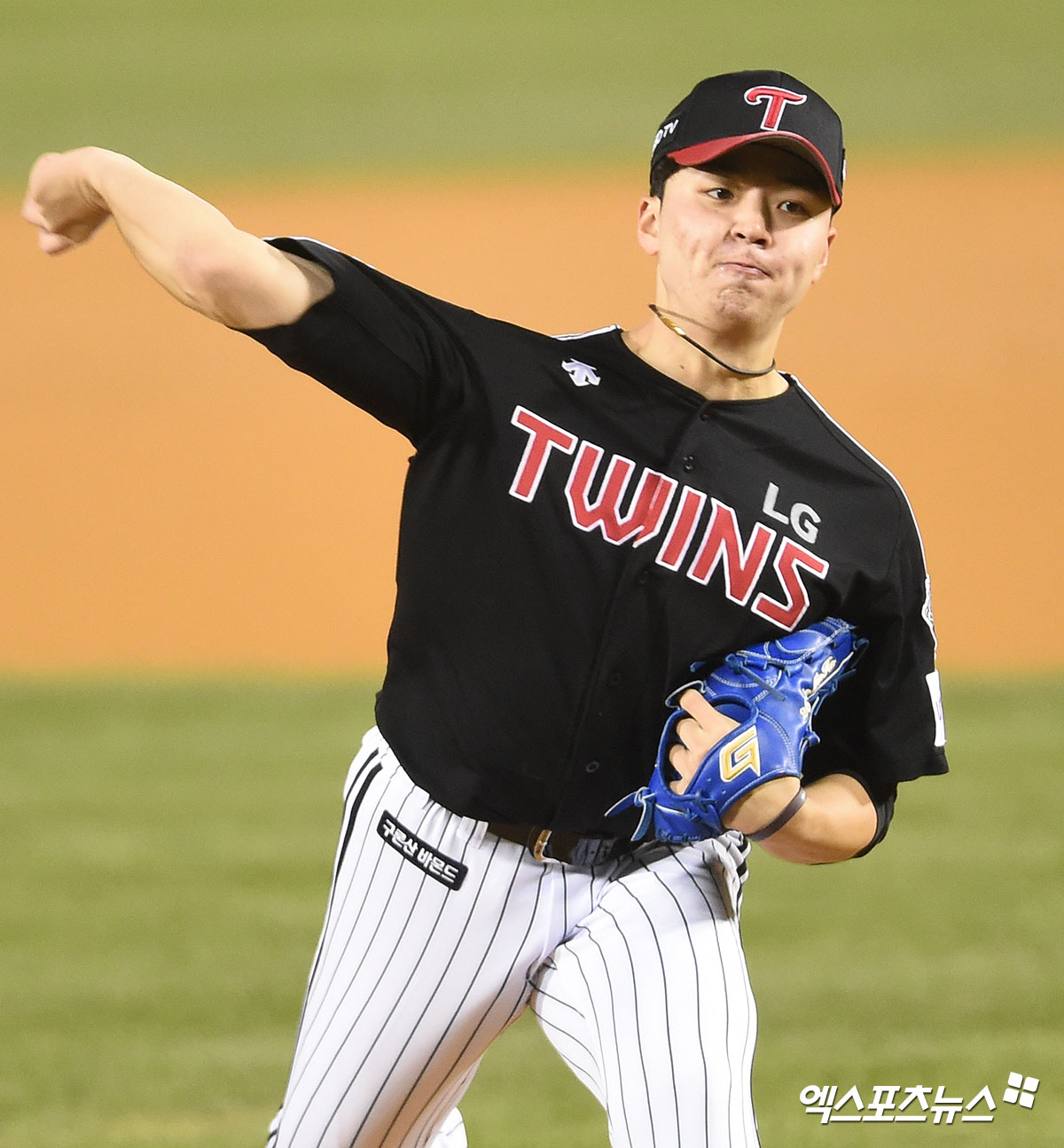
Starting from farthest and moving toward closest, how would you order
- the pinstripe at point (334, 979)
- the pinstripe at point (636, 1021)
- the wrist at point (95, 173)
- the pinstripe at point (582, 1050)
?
the pinstripe at point (334, 979) < the pinstripe at point (582, 1050) < the pinstripe at point (636, 1021) < the wrist at point (95, 173)

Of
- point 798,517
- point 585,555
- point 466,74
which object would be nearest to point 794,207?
point 798,517

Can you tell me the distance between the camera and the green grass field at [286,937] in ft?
13.7

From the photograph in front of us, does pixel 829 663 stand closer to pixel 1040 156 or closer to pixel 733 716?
pixel 733 716

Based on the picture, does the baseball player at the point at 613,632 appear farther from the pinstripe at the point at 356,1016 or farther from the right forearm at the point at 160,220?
the right forearm at the point at 160,220

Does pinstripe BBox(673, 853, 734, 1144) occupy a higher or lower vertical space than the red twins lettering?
lower

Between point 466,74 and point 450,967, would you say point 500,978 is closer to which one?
point 450,967

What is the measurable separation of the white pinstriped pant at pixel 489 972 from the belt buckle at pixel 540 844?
11mm

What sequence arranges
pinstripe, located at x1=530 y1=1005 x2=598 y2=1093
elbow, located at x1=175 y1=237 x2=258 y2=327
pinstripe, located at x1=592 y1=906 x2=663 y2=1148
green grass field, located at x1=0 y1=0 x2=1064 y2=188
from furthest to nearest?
green grass field, located at x1=0 y1=0 x2=1064 y2=188
pinstripe, located at x1=530 y1=1005 x2=598 y2=1093
pinstripe, located at x1=592 y1=906 x2=663 y2=1148
elbow, located at x1=175 y1=237 x2=258 y2=327

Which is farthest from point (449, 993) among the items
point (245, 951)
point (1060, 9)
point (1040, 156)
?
point (1060, 9)

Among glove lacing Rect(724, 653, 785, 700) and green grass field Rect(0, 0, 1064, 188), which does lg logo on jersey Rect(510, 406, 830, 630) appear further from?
green grass field Rect(0, 0, 1064, 188)

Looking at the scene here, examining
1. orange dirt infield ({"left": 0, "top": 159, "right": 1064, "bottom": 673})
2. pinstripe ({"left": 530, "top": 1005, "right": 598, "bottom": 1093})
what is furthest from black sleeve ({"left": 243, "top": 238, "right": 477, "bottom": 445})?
orange dirt infield ({"left": 0, "top": 159, "right": 1064, "bottom": 673})

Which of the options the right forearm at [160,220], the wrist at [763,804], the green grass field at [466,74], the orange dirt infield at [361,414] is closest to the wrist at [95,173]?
the right forearm at [160,220]

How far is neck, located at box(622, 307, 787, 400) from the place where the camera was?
104 inches

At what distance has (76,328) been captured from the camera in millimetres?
11422
